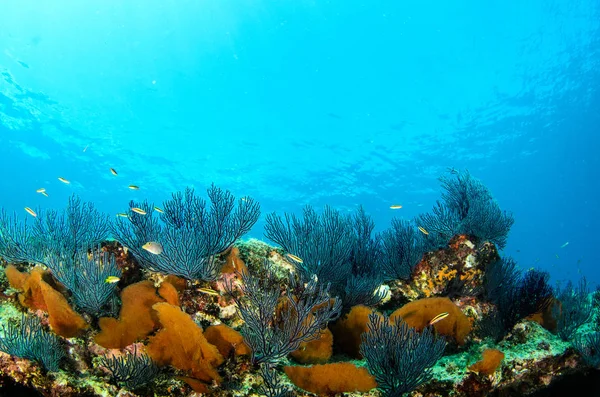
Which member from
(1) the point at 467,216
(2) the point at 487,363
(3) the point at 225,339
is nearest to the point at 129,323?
(3) the point at 225,339

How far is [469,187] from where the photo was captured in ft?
25.2

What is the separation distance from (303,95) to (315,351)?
37954mm

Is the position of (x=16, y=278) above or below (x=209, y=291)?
above

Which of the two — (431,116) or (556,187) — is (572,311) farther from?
(556,187)

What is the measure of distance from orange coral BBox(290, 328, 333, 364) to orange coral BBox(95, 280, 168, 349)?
1805 mm

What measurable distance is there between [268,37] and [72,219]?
3197 centimetres

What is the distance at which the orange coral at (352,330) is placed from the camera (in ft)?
15.1

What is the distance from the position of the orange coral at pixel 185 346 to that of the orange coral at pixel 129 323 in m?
0.38

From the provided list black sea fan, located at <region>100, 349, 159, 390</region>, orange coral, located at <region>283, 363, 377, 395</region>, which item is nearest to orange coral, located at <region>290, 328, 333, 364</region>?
orange coral, located at <region>283, 363, 377, 395</region>

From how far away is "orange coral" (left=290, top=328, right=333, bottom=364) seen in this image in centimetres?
414

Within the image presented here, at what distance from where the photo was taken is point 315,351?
417 centimetres

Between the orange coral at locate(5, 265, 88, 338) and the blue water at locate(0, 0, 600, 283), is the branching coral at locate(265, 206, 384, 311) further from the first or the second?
the blue water at locate(0, 0, 600, 283)

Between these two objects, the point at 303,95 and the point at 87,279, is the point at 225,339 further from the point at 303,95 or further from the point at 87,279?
the point at 303,95

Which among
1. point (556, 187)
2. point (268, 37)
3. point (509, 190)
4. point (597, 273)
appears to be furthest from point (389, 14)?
point (597, 273)
